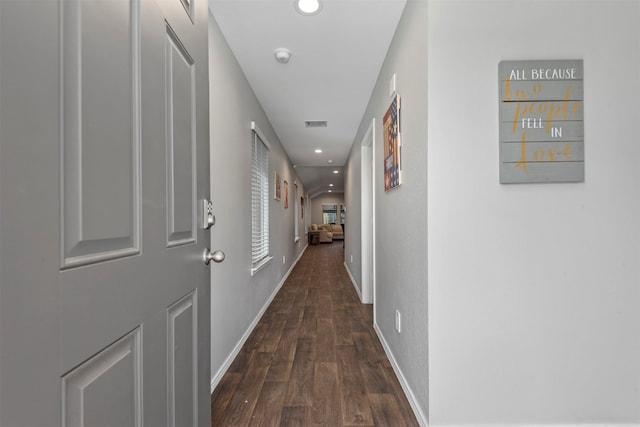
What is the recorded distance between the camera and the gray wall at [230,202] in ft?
6.15

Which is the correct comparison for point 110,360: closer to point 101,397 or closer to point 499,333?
point 101,397

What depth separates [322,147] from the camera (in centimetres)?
516

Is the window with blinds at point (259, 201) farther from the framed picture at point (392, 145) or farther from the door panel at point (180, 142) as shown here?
the door panel at point (180, 142)

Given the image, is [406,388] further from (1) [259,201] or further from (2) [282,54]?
(2) [282,54]

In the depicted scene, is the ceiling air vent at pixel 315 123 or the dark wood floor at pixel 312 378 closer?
the dark wood floor at pixel 312 378

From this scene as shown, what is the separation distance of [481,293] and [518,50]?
1.14 m

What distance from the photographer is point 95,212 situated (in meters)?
0.57

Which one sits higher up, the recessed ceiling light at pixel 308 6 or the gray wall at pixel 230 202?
the recessed ceiling light at pixel 308 6

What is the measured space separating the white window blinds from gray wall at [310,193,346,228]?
38.0 ft

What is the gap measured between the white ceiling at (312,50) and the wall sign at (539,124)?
817 mm

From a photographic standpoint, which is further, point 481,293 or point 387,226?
point 387,226

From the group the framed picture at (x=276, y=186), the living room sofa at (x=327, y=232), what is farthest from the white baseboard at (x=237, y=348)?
the living room sofa at (x=327, y=232)

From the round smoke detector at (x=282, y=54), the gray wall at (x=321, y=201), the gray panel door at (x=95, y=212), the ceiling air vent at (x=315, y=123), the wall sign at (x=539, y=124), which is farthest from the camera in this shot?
the gray wall at (x=321, y=201)

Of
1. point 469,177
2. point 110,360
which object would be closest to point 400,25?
point 469,177
